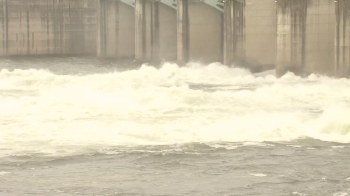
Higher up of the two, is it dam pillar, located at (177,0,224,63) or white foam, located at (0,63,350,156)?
dam pillar, located at (177,0,224,63)

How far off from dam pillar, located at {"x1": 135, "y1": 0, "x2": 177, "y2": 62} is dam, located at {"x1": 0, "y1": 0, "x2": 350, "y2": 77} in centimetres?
7

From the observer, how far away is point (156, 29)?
189 ft

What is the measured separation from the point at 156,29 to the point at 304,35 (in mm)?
19036

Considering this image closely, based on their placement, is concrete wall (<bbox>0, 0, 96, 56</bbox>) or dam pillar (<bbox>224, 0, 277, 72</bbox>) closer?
dam pillar (<bbox>224, 0, 277, 72</bbox>)

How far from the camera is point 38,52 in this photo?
66.5 metres

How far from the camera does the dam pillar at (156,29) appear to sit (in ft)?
188

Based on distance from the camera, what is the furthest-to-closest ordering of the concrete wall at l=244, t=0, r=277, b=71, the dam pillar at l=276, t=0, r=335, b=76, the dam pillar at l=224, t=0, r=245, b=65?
1. the dam pillar at l=224, t=0, r=245, b=65
2. the concrete wall at l=244, t=0, r=277, b=71
3. the dam pillar at l=276, t=0, r=335, b=76

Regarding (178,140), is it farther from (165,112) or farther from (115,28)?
(115,28)

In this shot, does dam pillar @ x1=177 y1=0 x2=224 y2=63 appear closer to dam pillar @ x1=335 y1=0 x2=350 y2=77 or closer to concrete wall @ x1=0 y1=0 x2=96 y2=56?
dam pillar @ x1=335 y1=0 x2=350 y2=77

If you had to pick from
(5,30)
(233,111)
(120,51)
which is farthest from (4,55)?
(233,111)

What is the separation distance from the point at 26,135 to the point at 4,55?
138 ft

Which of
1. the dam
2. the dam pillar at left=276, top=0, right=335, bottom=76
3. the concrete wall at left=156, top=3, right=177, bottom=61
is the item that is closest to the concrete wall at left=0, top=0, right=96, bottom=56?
the dam

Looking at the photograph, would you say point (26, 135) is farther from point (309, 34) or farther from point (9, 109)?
point (309, 34)

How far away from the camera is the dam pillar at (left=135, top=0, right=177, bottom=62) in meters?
57.3
